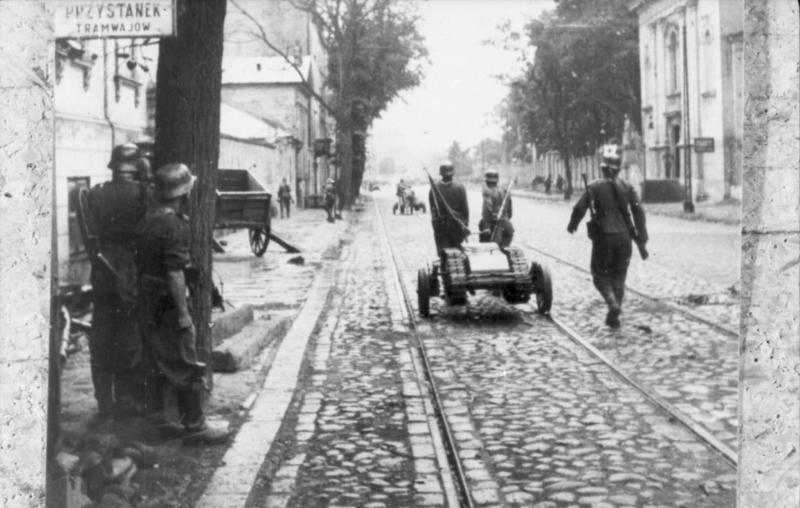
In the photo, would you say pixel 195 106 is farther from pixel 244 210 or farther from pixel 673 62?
pixel 673 62

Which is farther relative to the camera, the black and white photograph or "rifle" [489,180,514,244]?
"rifle" [489,180,514,244]

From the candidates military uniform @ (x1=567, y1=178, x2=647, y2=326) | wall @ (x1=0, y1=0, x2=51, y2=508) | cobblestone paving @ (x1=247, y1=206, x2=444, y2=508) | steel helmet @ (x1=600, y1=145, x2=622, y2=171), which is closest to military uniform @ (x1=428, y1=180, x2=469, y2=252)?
cobblestone paving @ (x1=247, y1=206, x2=444, y2=508)

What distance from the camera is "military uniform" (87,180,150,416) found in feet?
23.1

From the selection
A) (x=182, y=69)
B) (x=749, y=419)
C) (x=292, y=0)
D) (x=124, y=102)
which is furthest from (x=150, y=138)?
(x=292, y=0)

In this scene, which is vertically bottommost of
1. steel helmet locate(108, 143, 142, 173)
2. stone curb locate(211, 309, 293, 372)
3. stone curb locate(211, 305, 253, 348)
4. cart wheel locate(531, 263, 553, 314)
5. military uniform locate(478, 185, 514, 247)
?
stone curb locate(211, 309, 293, 372)

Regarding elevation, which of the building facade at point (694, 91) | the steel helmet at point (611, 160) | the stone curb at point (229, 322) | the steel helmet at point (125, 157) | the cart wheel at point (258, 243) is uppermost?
the building facade at point (694, 91)

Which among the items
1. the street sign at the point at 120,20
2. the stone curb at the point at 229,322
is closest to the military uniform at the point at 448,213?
the stone curb at the point at 229,322

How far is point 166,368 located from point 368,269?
40.5ft

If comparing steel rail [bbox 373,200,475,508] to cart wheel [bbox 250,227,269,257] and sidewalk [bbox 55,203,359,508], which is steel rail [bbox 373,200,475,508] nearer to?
sidewalk [bbox 55,203,359,508]

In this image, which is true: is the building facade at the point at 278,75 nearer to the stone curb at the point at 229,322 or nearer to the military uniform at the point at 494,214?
the military uniform at the point at 494,214

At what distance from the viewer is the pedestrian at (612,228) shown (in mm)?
10688

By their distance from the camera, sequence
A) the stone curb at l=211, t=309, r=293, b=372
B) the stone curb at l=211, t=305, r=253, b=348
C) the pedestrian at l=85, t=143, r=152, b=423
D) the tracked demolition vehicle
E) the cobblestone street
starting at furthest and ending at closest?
the tracked demolition vehicle, the stone curb at l=211, t=305, r=253, b=348, the stone curb at l=211, t=309, r=293, b=372, the pedestrian at l=85, t=143, r=152, b=423, the cobblestone street

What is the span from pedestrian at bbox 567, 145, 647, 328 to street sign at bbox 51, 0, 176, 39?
541cm

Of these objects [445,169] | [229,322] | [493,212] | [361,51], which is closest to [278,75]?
[361,51]
